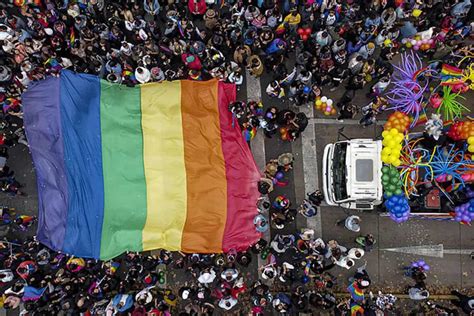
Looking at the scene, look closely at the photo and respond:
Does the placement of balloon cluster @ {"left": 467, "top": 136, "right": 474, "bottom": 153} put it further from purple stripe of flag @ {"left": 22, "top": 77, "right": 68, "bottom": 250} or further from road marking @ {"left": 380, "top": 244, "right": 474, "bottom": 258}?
purple stripe of flag @ {"left": 22, "top": 77, "right": 68, "bottom": 250}

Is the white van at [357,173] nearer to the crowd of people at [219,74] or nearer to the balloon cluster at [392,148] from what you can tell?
the balloon cluster at [392,148]

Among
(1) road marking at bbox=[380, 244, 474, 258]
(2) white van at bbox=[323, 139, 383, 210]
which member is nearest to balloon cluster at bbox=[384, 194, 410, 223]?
(2) white van at bbox=[323, 139, 383, 210]

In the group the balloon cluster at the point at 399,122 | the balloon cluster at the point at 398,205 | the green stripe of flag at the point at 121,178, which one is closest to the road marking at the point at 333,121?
the balloon cluster at the point at 399,122

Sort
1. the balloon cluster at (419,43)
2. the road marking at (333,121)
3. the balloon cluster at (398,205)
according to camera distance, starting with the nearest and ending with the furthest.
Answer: the balloon cluster at (398,205), the balloon cluster at (419,43), the road marking at (333,121)

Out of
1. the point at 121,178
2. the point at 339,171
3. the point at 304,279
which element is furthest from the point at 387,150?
the point at 121,178

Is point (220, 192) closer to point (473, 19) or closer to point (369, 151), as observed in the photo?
point (369, 151)

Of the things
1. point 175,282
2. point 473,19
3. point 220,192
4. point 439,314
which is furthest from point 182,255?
point 473,19
